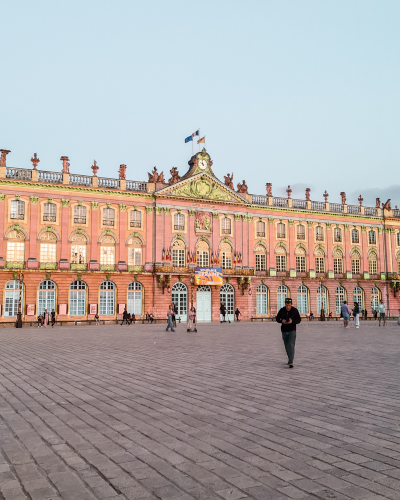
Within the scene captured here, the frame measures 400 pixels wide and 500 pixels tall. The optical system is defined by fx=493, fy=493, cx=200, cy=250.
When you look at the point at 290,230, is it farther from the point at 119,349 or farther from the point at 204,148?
the point at 119,349

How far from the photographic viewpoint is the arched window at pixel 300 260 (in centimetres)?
5469

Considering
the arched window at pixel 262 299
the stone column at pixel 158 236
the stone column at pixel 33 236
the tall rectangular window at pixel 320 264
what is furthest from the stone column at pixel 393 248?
the stone column at pixel 33 236

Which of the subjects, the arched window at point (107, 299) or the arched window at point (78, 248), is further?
the arched window at point (107, 299)

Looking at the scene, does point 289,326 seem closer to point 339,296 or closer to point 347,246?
point 339,296

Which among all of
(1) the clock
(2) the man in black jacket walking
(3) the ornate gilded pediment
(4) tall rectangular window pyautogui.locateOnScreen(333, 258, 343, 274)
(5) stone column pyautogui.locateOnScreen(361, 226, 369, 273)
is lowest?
(2) the man in black jacket walking

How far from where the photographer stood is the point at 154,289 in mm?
46906

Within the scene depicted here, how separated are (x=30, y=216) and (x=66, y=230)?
3.28 metres

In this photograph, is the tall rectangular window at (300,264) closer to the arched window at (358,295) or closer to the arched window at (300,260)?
the arched window at (300,260)

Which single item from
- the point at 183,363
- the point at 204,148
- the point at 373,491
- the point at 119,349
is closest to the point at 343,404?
the point at 373,491

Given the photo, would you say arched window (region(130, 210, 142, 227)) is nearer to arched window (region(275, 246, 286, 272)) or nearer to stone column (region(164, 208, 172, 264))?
stone column (region(164, 208, 172, 264))

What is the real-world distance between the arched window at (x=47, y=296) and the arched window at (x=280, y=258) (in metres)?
23.7

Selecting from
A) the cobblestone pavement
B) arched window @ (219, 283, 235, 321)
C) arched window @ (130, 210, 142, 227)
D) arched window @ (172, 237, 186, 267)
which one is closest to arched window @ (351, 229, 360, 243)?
arched window @ (219, 283, 235, 321)

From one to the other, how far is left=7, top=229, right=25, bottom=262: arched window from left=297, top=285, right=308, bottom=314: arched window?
29096 mm

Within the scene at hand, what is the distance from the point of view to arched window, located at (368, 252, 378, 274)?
58.8 meters
